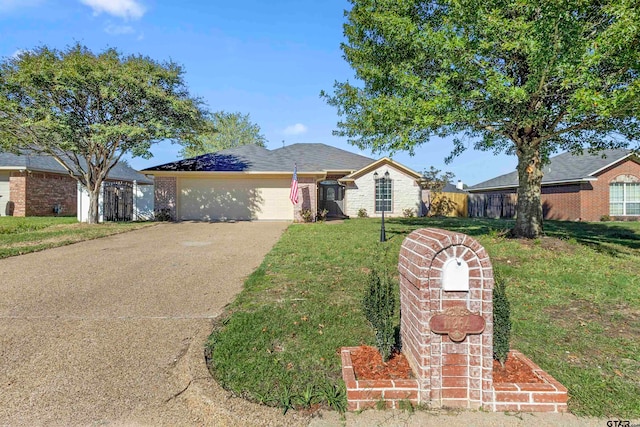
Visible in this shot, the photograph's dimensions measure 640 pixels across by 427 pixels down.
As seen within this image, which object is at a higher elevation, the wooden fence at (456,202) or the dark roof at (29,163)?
the dark roof at (29,163)

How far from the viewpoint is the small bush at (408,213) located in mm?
21391

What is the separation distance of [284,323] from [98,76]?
1371 cm

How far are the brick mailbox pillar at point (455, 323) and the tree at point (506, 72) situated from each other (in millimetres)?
5398

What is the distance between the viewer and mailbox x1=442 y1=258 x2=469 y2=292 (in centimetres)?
249

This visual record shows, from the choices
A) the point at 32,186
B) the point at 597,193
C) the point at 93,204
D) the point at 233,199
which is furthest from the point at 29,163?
the point at 597,193

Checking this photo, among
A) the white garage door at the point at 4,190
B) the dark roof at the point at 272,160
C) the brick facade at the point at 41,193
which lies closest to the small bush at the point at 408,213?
the dark roof at the point at 272,160

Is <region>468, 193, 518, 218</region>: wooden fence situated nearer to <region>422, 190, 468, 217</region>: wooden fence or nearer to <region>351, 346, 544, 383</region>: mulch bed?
<region>422, 190, 468, 217</region>: wooden fence

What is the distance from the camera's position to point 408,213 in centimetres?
2139

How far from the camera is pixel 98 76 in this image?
13.0 m

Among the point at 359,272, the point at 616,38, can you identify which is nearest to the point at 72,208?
the point at 359,272

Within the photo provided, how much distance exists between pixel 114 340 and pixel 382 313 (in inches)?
111

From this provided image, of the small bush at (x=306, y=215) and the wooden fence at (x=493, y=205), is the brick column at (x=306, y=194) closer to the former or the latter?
the small bush at (x=306, y=215)

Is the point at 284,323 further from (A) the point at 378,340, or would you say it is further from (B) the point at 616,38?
(B) the point at 616,38

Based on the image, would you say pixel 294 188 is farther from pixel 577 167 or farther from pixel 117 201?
pixel 577 167
